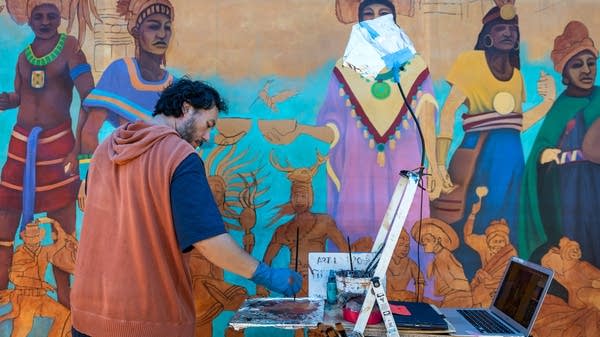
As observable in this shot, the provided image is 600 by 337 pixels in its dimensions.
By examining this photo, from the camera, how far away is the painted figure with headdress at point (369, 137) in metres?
3.62

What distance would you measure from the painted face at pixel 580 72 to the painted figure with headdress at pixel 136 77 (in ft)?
9.14

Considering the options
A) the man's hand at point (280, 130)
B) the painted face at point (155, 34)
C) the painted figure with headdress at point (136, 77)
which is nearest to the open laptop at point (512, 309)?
the man's hand at point (280, 130)

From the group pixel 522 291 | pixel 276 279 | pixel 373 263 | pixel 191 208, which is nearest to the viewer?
pixel 191 208

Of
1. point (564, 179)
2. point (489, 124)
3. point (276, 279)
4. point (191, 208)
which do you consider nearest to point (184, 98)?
point (191, 208)

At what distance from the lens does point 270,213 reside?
3617 millimetres

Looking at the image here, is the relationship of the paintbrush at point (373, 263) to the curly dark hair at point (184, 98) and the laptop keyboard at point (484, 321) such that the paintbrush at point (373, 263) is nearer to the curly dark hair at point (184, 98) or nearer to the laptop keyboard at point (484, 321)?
the laptop keyboard at point (484, 321)

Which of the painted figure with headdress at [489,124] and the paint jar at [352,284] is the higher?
the painted figure with headdress at [489,124]

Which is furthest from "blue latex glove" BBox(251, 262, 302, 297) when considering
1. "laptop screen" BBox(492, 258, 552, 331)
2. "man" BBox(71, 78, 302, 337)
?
"laptop screen" BBox(492, 258, 552, 331)

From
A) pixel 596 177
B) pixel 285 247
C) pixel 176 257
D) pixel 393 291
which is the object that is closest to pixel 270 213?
pixel 285 247

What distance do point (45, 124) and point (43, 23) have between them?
0.71 meters

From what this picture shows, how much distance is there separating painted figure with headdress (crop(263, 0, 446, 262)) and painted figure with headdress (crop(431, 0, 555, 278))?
0.14 m

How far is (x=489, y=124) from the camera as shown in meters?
3.62

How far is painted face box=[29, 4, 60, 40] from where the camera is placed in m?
3.67

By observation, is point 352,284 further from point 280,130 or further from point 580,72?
point 580,72
